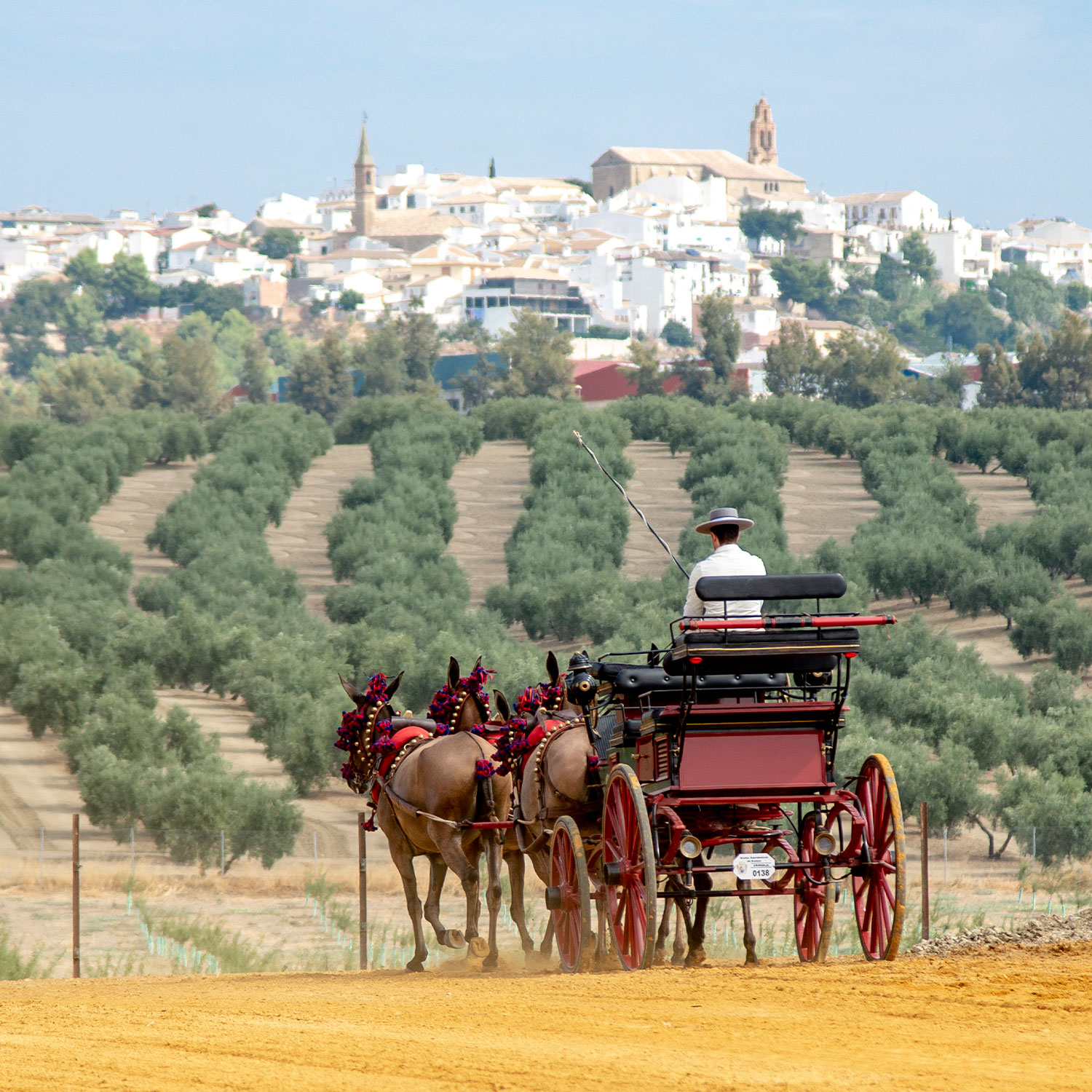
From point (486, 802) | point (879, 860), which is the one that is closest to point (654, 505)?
point (486, 802)

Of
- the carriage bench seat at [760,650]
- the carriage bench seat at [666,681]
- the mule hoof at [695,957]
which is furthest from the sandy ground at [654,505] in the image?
the carriage bench seat at [760,650]

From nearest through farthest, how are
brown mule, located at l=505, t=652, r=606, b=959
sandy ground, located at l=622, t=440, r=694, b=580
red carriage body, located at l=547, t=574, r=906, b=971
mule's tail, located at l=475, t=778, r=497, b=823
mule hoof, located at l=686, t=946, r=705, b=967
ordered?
1. red carriage body, located at l=547, t=574, r=906, b=971
2. brown mule, located at l=505, t=652, r=606, b=959
3. mule hoof, located at l=686, t=946, r=705, b=967
4. mule's tail, located at l=475, t=778, r=497, b=823
5. sandy ground, located at l=622, t=440, r=694, b=580

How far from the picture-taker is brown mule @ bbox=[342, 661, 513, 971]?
11.8 metres

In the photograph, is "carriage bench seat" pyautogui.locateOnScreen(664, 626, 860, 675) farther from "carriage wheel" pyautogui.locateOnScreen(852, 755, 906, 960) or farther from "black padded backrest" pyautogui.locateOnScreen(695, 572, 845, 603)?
"carriage wheel" pyautogui.locateOnScreen(852, 755, 906, 960)

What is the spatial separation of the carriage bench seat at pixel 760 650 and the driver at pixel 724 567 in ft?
0.91

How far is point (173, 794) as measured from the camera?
2598 cm

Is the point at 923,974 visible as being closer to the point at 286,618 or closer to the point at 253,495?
the point at 286,618

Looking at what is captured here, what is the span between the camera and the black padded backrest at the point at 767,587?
901 centimetres

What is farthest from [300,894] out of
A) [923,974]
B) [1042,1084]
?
[1042,1084]

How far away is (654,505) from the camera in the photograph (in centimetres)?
5478

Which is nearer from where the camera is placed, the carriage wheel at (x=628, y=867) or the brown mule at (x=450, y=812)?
the carriage wheel at (x=628, y=867)

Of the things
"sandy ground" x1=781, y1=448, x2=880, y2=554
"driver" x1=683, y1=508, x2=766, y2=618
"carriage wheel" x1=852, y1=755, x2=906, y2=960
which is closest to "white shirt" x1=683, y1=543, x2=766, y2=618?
"driver" x1=683, y1=508, x2=766, y2=618

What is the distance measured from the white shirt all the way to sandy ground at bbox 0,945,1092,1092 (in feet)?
6.40

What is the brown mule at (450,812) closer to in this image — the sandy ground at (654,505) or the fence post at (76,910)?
the fence post at (76,910)
